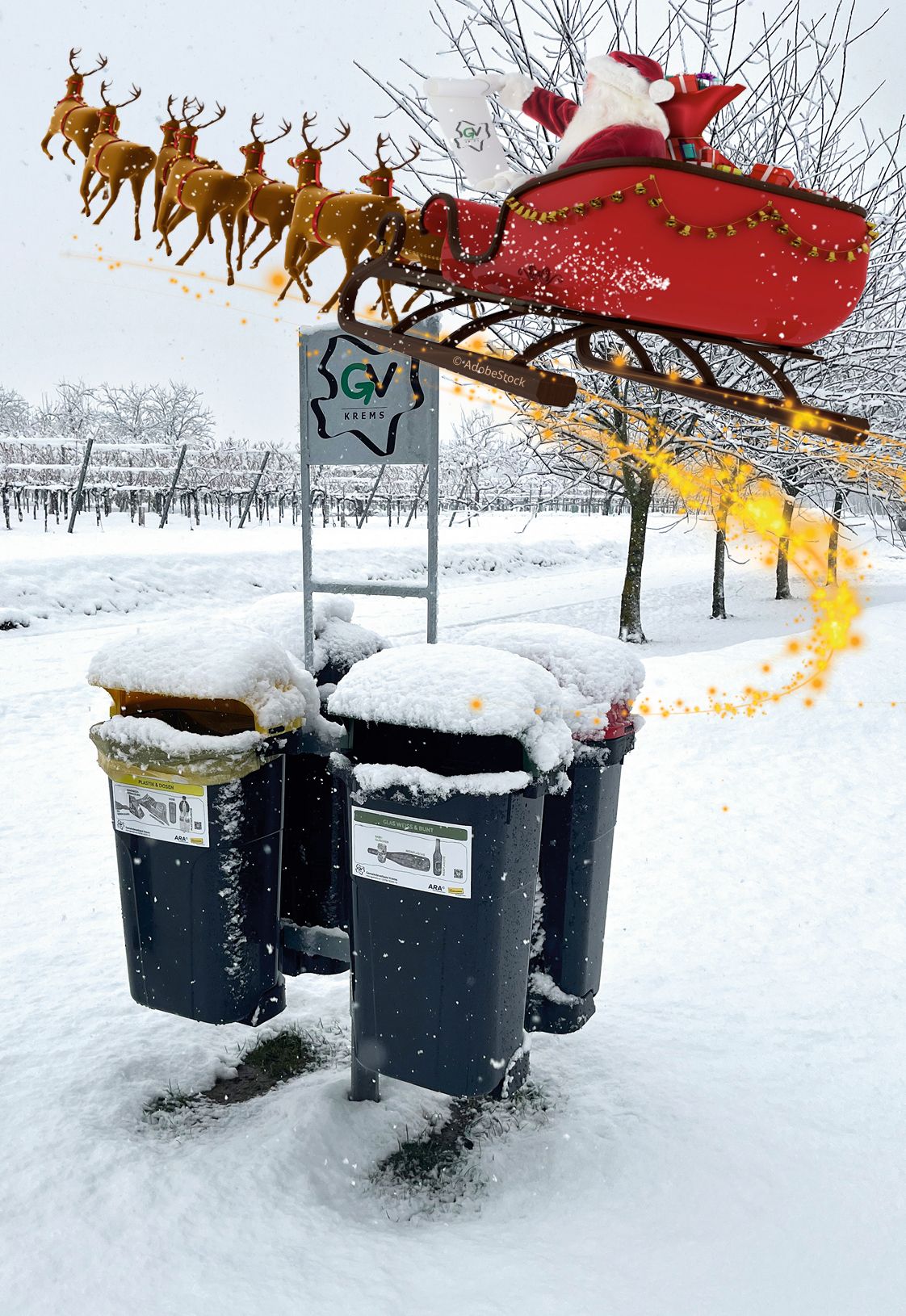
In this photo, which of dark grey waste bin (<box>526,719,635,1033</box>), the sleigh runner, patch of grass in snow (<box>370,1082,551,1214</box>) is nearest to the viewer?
the sleigh runner

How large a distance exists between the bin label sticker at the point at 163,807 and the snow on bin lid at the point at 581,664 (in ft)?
2.71

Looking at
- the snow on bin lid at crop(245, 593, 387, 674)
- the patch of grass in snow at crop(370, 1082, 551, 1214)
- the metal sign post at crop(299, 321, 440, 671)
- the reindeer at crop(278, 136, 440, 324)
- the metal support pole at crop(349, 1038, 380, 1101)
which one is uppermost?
the reindeer at crop(278, 136, 440, 324)

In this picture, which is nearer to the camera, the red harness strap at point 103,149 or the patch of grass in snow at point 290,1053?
the red harness strap at point 103,149

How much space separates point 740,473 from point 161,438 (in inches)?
1819

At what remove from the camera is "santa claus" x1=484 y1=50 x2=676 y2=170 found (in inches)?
58.6

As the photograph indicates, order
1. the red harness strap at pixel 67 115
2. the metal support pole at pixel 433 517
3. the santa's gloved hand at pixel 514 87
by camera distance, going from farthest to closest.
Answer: the metal support pole at pixel 433 517 → the red harness strap at pixel 67 115 → the santa's gloved hand at pixel 514 87

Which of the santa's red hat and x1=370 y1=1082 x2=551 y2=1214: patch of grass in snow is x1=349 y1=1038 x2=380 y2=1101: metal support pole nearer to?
x1=370 y1=1082 x2=551 y2=1214: patch of grass in snow

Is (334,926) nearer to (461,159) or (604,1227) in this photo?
(604,1227)

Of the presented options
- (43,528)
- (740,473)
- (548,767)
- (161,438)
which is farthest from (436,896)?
(161,438)

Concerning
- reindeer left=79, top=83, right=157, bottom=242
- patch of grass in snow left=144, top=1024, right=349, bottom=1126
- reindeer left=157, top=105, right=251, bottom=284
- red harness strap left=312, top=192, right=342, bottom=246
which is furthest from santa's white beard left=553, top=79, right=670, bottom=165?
patch of grass in snow left=144, top=1024, right=349, bottom=1126

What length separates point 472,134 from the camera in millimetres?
1689

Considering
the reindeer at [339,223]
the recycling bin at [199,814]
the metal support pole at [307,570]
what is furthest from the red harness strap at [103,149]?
the recycling bin at [199,814]

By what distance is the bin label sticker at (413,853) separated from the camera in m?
2.02

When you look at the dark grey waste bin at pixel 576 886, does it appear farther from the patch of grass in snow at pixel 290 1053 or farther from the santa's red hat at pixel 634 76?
the santa's red hat at pixel 634 76
